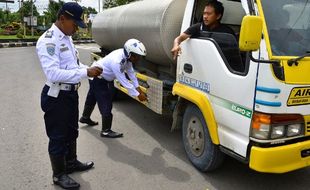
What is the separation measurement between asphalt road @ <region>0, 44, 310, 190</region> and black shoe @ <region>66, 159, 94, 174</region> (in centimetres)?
9

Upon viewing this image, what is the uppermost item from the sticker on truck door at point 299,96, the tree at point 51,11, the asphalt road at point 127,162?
the tree at point 51,11

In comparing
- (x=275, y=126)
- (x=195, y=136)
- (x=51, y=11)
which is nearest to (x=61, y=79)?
(x=195, y=136)

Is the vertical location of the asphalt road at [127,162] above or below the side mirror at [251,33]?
below

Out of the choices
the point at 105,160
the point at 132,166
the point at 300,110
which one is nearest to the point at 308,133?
the point at 300,110

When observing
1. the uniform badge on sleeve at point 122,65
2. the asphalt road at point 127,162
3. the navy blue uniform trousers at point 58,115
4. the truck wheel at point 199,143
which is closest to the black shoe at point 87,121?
the asphalt road at point 127,162

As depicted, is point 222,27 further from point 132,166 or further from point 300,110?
point 132,166

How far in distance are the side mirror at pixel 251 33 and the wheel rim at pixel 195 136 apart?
1463mm

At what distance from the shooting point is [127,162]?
4680 millimetres

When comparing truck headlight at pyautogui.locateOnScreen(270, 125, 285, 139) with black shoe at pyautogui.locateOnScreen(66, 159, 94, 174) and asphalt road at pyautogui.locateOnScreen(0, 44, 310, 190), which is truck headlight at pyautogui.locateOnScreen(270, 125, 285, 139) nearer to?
asphalt road at pyautogui.locateOnScreen(0, 44, 310, 190)

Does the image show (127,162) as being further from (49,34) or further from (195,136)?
(49,34)

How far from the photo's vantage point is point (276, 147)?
126 inches

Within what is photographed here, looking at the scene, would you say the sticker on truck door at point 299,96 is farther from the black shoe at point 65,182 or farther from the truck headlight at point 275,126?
the black shoe at point 65,182

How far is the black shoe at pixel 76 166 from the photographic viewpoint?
431cm

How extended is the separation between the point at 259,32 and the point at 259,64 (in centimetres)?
34
